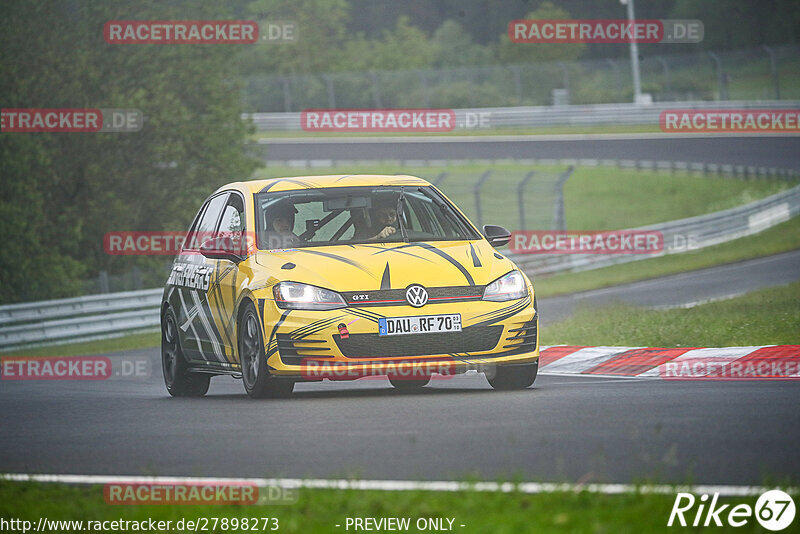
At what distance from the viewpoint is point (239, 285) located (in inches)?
407

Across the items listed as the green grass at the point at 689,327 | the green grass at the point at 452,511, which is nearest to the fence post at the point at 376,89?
the green grass at the point at 689,327

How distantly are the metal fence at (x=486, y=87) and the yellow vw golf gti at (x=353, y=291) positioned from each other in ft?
150

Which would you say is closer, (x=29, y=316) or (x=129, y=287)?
(x=29, y=316)

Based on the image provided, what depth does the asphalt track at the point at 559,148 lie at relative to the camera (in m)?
46.3

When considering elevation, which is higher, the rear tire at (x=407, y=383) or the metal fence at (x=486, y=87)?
the metal fence at (x=486, y=87)

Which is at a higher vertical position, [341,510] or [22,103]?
[22,103]

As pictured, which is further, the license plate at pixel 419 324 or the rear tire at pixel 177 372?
the rear tire at pixel 177 372

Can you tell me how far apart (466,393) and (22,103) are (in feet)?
80.3

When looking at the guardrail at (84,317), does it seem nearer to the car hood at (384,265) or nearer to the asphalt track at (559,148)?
the car hood at (384,265)

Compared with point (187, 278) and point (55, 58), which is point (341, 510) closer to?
point (187, 278)

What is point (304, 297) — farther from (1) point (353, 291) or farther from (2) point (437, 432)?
(2) point (437, 432)

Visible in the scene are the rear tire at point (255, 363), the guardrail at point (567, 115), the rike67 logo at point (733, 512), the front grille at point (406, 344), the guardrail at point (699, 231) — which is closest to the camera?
the rike67 logo at point (733, 512)

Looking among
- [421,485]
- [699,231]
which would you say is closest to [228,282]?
[421,485]

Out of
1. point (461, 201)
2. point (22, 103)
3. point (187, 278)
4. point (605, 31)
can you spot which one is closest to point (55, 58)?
point (22, 103)
